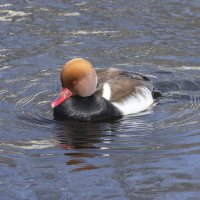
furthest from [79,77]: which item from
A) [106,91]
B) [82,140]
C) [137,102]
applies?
[82,140]

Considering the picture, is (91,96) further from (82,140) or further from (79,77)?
(82,140)

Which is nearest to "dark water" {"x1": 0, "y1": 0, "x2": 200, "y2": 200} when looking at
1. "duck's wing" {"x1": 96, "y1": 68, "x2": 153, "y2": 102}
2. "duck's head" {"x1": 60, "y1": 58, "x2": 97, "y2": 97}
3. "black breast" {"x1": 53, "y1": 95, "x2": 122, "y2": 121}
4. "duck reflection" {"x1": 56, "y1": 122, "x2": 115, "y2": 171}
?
"duck reflection" {"x1": 56, "y1": 122, "x2": 115, "y2": 171}

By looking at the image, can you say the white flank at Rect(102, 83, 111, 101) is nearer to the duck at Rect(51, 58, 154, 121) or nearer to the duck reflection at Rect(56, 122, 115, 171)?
the duck at Rect(51, 58, 154, 121)

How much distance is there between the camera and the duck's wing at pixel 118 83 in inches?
400

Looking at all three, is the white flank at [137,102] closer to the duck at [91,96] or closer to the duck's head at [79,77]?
the duck at [91,96]

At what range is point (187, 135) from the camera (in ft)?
29.2

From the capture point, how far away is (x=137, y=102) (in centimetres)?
1038

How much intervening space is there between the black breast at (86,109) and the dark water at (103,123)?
0.43ft

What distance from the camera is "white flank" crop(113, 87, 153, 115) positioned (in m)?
10.1

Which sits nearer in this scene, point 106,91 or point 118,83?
point 106,91

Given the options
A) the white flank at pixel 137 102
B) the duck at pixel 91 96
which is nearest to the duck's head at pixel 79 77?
the duck at pixel 91 96

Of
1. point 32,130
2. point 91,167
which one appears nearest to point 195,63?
point 32,130

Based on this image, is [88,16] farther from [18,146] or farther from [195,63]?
[18,146]

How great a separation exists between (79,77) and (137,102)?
1.00m
